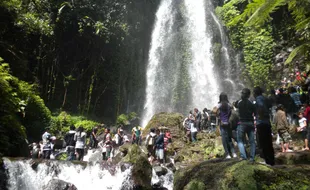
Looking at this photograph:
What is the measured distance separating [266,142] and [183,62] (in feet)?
66.8

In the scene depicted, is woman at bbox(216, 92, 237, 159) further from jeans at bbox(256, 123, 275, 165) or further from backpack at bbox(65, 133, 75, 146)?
backpack at bbox(65, 133, 75, 146)

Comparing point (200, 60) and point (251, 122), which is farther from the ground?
point (200, 60)

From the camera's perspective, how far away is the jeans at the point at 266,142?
4.72m

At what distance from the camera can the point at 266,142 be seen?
15.7ft

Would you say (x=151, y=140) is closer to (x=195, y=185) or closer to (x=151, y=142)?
(x=151, y=142)

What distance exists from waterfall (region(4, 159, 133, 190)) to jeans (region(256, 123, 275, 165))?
5703mm

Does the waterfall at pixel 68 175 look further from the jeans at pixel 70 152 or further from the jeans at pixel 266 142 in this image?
the jeans at pixel 266 142

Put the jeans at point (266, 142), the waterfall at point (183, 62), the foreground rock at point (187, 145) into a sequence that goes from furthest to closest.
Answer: the waterfall at point (183, 62), the foreground rock at point (187, 145), the jeans at point (266, 142)

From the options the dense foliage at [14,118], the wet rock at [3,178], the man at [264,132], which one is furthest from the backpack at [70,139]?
the man at [264,132]

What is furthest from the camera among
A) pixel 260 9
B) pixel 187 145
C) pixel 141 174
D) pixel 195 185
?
pixel 187 145

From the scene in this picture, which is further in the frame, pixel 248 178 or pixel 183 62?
pixel 183 62

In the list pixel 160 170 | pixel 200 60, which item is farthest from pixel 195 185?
pixel 200 60

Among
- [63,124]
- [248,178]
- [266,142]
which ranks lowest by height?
[248,178]

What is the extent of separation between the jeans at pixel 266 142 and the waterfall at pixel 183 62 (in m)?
16.7
